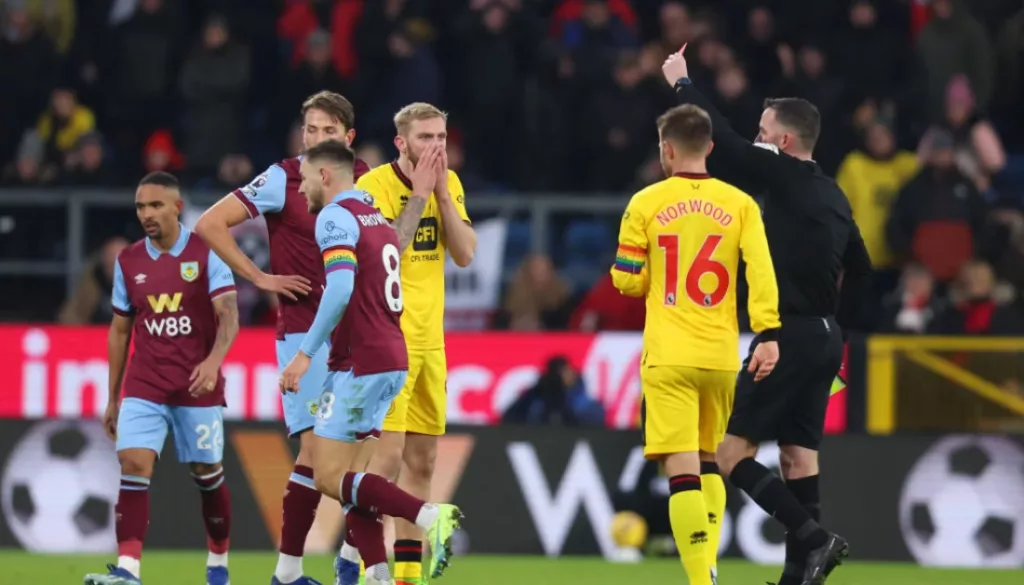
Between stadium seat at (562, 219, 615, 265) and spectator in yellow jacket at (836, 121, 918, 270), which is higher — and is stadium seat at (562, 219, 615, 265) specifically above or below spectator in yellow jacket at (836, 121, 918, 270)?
below

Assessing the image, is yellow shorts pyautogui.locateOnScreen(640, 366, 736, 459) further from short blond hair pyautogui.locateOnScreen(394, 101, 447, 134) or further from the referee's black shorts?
short blond hair pyautogui.locateOnScreen(394, 101, 447, 134)

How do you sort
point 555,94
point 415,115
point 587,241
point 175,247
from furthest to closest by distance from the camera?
point 555,94
point 587,241
point 175,247
point 415,115

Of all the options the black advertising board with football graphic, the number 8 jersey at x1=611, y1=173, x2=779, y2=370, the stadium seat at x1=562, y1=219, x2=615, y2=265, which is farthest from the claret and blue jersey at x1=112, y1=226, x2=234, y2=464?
the stadium seat at x1=562, y1=219, x2=615, y2=265

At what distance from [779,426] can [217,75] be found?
8895 millimetres

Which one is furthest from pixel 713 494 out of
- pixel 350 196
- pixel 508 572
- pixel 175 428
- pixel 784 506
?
pixel 508 572

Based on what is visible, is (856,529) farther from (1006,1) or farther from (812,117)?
(1006,1)

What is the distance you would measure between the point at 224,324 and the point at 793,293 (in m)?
2.97

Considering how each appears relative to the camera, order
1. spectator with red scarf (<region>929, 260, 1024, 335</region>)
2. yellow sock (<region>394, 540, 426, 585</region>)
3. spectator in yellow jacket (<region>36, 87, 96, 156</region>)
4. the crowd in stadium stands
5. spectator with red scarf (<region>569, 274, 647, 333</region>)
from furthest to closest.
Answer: spectator in yellow jacket (<region>36, 87, 96, 156</region>) < the crowd in stadium stands < spectator with red scarf (<region>569, 274, 647, 333</region>) < spectator with red scarf (<region>929, 260, 1024, 335</region>) < yellow sock (<region>394, 540, 426, 585</region>)

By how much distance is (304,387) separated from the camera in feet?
32.5

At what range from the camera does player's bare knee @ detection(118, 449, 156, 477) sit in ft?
33.0

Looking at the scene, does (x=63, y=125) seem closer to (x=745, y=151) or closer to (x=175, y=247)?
(x=175, y=247)

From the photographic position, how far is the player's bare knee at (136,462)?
33.0 ft

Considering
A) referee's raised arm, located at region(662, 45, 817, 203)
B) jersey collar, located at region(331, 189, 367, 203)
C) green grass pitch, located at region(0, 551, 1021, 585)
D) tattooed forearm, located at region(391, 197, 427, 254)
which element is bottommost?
green grass pitch, located at region(0, 551, 1021, 585)

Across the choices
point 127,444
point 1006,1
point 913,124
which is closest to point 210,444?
point 127,444
